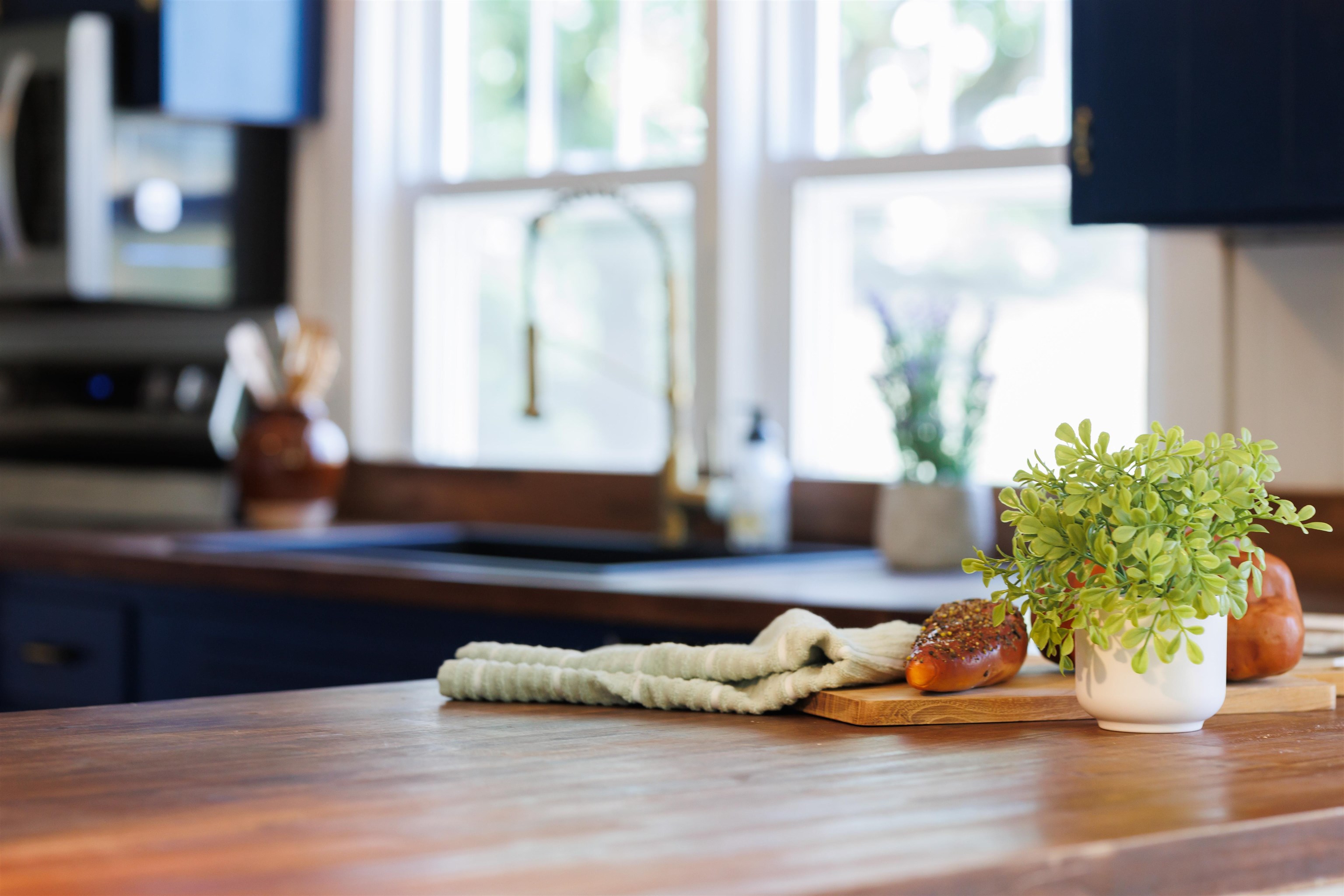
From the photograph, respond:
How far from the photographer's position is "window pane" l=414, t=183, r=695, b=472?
132 inches

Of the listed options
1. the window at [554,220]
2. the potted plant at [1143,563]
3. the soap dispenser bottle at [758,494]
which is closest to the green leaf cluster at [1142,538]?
the potted plant at [1143,563]

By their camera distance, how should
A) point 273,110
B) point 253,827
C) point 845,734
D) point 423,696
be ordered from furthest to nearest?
1. point 273,110
2. point 423,696
3. point 845,734
4. point 253,827

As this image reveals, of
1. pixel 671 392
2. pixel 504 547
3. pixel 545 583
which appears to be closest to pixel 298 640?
pixel 545 583

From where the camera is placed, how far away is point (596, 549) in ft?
10.1

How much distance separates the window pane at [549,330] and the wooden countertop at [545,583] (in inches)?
25.5

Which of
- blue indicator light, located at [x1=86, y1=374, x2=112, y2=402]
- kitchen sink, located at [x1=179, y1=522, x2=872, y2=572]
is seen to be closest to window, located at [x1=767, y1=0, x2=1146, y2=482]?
kitchen sink, located at [x1=179, y1=522, x2=872, y2=572]

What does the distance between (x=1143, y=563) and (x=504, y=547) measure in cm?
222

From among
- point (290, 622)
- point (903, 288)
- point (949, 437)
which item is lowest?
point (290, 622)

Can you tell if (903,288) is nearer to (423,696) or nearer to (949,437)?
(949,437)

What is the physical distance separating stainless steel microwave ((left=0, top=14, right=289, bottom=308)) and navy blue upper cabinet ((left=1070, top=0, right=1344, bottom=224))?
2.05 metres

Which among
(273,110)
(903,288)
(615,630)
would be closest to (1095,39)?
(903,288)

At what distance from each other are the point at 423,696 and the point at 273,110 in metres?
2.49

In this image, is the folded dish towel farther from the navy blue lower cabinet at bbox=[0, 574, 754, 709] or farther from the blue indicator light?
the blue indicator light

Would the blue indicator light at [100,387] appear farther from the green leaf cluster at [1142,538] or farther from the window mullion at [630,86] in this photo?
the green leaf cluster at [1142,538]
